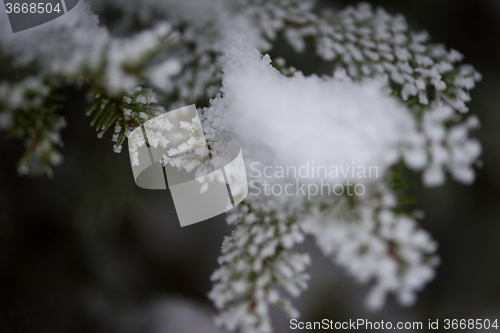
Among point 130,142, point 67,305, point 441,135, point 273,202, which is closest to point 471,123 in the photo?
point 441,135

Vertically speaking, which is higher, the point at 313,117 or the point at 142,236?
the point at 313,117

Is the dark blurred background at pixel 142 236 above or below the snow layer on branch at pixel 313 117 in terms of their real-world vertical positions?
below

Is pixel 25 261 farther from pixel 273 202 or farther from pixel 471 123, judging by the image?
pixel 471 123

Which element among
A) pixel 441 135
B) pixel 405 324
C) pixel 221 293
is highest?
pixel 441 135

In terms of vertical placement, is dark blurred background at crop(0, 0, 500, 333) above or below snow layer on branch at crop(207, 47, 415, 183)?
below
